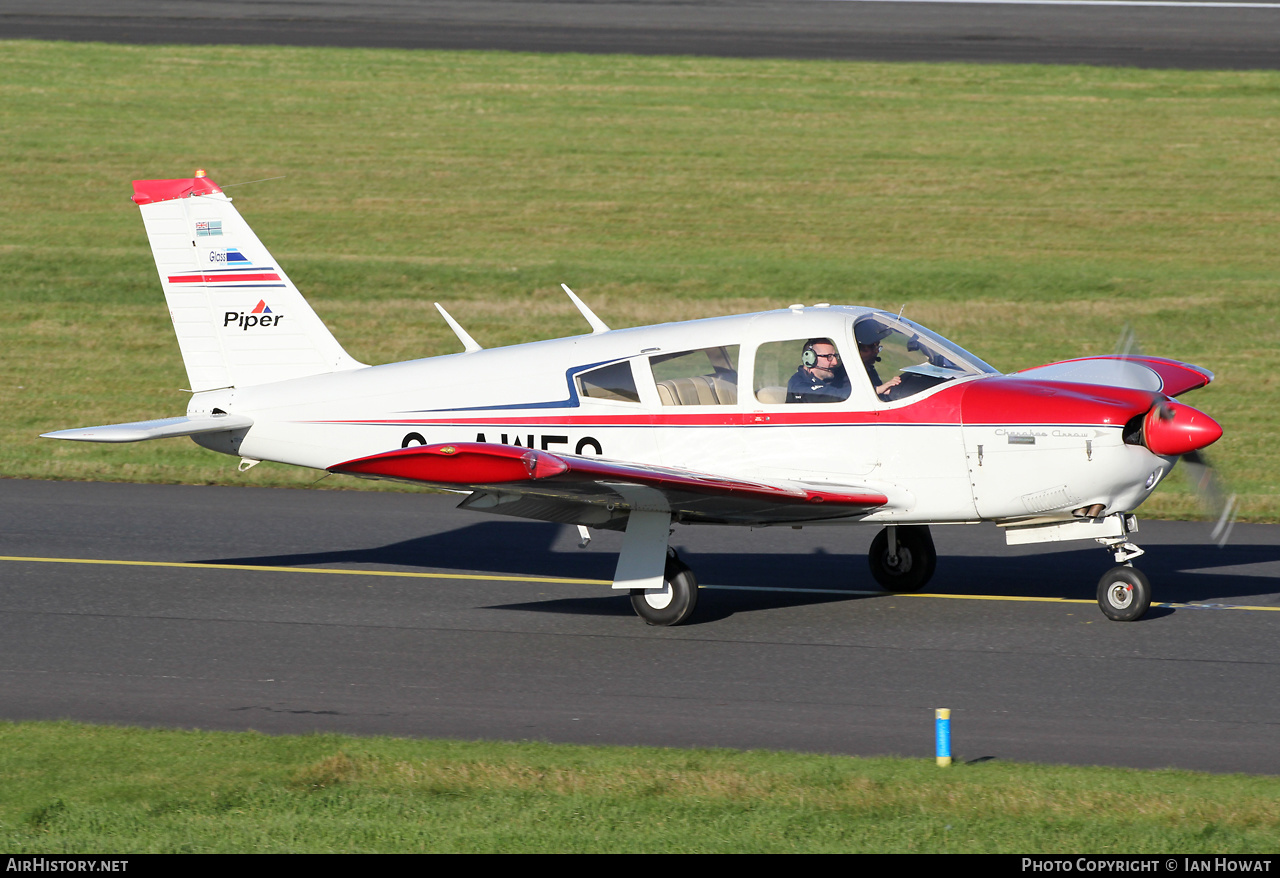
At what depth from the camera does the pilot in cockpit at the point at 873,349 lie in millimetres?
10211

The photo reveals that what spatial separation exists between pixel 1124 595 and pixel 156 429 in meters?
7.03

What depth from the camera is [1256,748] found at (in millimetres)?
7922

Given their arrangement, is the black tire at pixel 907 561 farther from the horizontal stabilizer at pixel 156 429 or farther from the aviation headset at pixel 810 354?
the horizontal stabilizer at pixel 156 429

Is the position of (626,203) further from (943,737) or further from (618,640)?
(943,737)

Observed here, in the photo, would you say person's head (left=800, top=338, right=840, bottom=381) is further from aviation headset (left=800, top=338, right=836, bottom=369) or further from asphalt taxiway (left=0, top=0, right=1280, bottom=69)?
asphalt taxiway (left=0, top=0, right=1280, bottom=69)

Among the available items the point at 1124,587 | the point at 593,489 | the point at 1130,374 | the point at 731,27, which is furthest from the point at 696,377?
the point at 731,27

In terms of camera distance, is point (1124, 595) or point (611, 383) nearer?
point (1124, 595)

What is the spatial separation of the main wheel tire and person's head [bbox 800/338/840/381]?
5.45 ft

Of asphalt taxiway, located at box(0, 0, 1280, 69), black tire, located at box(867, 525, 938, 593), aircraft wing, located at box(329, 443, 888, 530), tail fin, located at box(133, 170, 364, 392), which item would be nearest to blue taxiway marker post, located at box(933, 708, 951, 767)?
aircraft wing, located at box(329, 443, 888, 530)

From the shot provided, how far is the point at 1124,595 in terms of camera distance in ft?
33.4

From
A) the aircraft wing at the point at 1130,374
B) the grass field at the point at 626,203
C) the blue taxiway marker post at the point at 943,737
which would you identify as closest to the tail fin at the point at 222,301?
the grass field at the point at 626,203

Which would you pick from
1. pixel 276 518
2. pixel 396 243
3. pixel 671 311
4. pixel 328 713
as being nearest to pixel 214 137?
pixel 396 243

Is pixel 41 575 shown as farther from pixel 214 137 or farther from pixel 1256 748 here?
pixel 214 137

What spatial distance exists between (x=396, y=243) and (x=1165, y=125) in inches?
573
